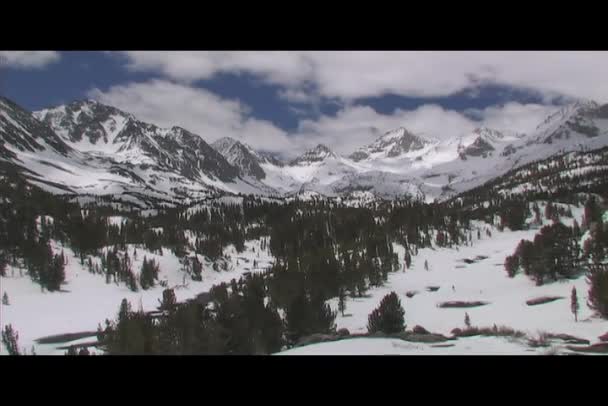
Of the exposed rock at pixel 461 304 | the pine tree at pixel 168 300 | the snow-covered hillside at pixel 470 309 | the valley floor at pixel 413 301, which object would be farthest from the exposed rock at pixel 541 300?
the pine tree at pixel 168 300

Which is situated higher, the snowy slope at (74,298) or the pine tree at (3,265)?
the pine tree at (3,265)

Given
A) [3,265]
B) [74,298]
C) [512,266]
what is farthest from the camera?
[512,266]

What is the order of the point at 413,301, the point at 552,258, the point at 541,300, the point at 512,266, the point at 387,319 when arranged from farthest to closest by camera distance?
the point at 512,266 → the point at 413,301 → the point at 552,258 → the point at 541,300 → the point at 387,319

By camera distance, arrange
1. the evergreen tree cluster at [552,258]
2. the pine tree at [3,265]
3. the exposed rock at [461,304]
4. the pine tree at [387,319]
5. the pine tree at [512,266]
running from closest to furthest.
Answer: the pine tree at [387,319]
the exposed rock at [461,304]
the evergreen tree cluster at [552,258]
the pine tree at [3,265]
the pine tree at [512,266]

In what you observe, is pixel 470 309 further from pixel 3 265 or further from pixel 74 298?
pixel 3 265

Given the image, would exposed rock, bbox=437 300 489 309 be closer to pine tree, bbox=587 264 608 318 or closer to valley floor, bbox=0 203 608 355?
valley floor, bbox=0 203 608 355

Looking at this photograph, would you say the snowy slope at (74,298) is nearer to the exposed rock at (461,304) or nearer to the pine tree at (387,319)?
the pine tree at (387,319)

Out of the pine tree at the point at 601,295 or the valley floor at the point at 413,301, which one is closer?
the pine tree at the point at 601,295

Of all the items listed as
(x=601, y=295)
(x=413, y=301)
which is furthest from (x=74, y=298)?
(x=601, y=295)

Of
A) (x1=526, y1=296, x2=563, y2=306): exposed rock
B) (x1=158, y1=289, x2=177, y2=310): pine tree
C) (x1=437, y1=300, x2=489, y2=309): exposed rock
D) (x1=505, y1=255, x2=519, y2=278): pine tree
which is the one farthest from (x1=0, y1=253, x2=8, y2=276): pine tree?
(x1=505, y1=255, x2=519, y2=278): pine tree

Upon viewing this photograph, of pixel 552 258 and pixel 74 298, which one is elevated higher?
pixel 74 298
